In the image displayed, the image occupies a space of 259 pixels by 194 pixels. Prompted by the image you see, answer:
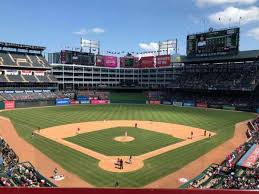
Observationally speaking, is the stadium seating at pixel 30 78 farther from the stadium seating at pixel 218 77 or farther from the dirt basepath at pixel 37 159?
the stadium seating at pixel 218 77

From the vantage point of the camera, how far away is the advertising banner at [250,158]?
27003mm

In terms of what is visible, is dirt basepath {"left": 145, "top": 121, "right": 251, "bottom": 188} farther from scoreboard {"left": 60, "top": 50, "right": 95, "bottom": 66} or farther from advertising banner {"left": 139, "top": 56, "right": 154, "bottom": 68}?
scoreboard {"left": 60, "top": 50, "right": 95, "bottom": 66}

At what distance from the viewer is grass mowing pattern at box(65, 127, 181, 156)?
3526 cm

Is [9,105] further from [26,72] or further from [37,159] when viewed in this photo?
[37,159]

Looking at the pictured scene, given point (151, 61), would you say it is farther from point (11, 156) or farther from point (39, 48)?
point (11, 156)

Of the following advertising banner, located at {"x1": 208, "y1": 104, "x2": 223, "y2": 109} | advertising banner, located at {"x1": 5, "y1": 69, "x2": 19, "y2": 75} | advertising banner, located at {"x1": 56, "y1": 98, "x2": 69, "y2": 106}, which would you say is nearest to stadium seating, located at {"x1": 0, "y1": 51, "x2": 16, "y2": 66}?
advertising banner, located at {"x1": 5, "y1": 69, "x2": 19, "y2": 75}

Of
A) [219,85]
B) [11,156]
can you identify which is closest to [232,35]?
[219,85]

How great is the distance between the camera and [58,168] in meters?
28.8

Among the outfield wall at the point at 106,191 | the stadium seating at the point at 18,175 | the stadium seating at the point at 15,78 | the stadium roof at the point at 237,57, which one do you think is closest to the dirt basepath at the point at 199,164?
the stadium seating at the point at 18,175

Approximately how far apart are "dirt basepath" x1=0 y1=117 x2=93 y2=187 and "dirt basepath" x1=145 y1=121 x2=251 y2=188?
7434mm

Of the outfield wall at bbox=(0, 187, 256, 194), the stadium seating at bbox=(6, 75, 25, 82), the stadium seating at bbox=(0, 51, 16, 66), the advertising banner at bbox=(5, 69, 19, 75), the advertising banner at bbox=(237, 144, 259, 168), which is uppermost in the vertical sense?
the stadium seating at bbox=(0, 51, 16, 66)

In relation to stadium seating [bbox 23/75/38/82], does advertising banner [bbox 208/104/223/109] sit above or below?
below

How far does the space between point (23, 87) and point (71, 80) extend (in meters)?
29.9

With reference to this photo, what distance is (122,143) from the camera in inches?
1533
